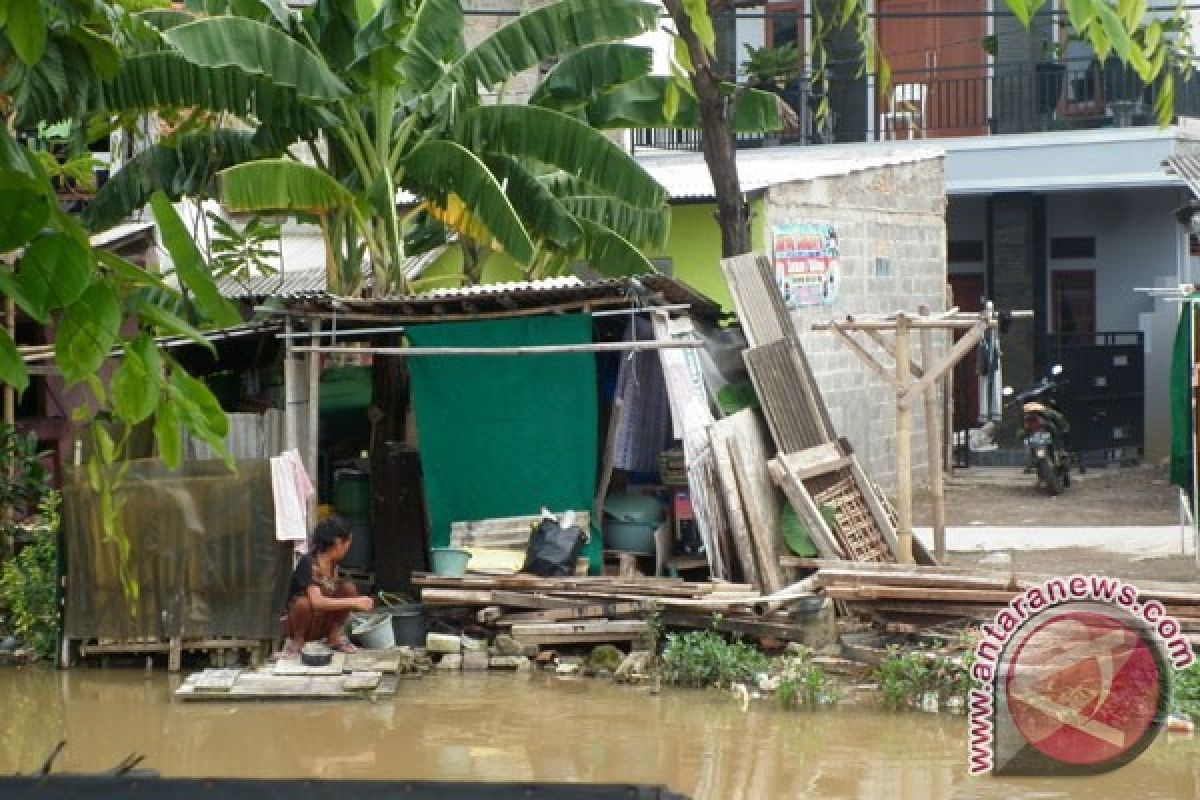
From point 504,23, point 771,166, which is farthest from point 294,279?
point 504,23

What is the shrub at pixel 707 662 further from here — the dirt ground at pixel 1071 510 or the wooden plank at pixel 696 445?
the dirt ground at pixel 1071 510

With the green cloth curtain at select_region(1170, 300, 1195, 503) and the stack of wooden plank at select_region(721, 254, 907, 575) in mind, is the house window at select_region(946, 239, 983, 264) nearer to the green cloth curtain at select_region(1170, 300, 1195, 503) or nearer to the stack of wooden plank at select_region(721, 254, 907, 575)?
the green cloth curtain at select_region(1170, 300, 1195, 503)

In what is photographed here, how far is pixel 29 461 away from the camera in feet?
48.6

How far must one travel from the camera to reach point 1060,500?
19922mm

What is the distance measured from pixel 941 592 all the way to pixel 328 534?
4.12 metres

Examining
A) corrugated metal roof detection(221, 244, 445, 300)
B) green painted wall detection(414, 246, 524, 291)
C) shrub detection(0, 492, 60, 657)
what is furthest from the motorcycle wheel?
shrub detection(0, 492, 60, 657)

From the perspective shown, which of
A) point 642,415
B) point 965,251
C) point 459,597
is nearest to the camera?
point 459,597

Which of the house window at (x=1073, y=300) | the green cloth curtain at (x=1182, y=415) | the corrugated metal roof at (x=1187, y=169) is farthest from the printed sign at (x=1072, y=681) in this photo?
the house window at (x=1073, y=300)

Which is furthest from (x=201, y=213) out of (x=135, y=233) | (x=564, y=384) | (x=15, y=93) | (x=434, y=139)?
(x=15, y=93)

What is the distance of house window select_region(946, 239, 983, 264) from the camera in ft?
85.5

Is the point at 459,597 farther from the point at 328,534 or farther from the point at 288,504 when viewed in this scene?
the point at 288,504

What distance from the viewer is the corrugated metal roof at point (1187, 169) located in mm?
16092

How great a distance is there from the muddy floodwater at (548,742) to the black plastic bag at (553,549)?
96cm

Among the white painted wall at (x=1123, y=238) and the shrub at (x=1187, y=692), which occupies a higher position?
the white painted wall at (x=1123, y=238)
